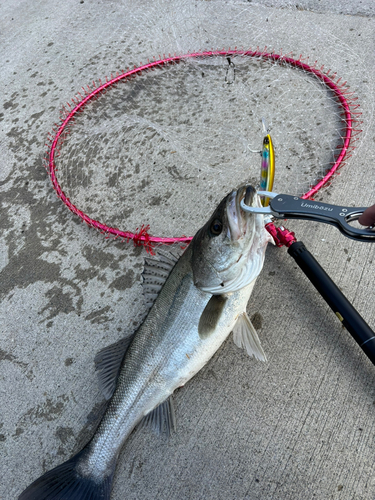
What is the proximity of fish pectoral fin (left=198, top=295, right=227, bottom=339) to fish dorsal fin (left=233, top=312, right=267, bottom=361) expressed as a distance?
7.8 inches

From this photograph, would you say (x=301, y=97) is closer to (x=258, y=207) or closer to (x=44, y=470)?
(x=258, y=207)

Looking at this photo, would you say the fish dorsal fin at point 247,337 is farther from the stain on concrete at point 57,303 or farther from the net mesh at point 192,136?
the stain on concrete at point 57,303

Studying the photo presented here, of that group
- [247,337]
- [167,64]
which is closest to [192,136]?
[167,64]

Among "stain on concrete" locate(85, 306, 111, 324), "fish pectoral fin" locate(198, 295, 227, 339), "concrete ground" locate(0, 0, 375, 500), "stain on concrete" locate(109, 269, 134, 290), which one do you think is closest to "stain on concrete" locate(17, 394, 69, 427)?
"concrete ground" locate(0, 0, 375, 500)

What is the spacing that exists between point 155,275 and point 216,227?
60 centimetres

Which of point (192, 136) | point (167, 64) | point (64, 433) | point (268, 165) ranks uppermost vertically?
point (167, 64)

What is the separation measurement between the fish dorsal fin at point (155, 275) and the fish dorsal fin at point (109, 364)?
30 centimetres

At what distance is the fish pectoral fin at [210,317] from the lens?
2.16 m

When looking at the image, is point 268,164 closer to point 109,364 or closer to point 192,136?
point 192,136

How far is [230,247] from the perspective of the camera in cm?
205

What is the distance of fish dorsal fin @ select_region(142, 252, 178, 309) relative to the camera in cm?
238

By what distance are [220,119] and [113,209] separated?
55.8 inches

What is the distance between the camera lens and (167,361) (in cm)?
215

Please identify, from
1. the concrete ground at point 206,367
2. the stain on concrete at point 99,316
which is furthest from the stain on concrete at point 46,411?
the stain on concrete at point 99,316
